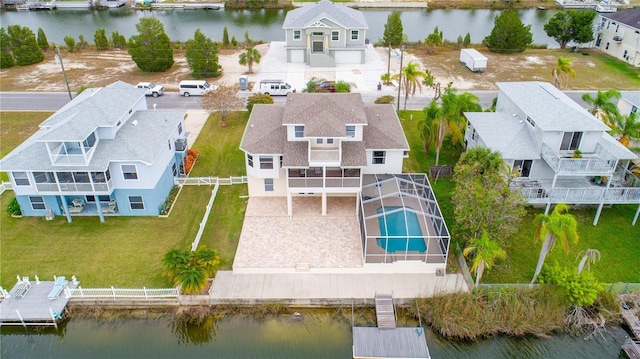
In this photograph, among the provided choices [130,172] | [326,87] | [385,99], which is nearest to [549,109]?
[385,99]

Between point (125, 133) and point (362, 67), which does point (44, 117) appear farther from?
point (362, 67)

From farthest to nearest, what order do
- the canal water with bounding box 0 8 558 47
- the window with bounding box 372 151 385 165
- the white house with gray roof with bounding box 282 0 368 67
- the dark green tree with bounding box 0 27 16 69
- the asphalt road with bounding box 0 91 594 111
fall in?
the canal water with bounding box 0 8 558 47 < the dark green tree with bounding box 0 27 16 69 < the white house with gray roof with bounding box 282 0 368 67 < the asphalt road with bounding box 0 91 594 111 < the window with bounding box 372 151 385 165

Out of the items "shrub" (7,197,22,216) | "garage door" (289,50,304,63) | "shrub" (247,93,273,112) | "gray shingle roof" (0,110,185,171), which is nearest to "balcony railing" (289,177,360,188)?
"gray shingle roof" (0,110,185,171)

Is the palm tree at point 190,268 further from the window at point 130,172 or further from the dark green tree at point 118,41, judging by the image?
the dark green tree at point 118,41

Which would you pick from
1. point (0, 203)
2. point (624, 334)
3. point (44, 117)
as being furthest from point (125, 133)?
point (624, 334)

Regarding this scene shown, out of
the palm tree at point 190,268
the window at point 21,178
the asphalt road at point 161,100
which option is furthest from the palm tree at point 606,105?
the window at point 21,178

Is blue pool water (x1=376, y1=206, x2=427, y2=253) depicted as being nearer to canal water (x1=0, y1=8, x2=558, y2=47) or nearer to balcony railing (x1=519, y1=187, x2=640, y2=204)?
balcony railing (x1=519, y1=187, x2=640, y2=204)
